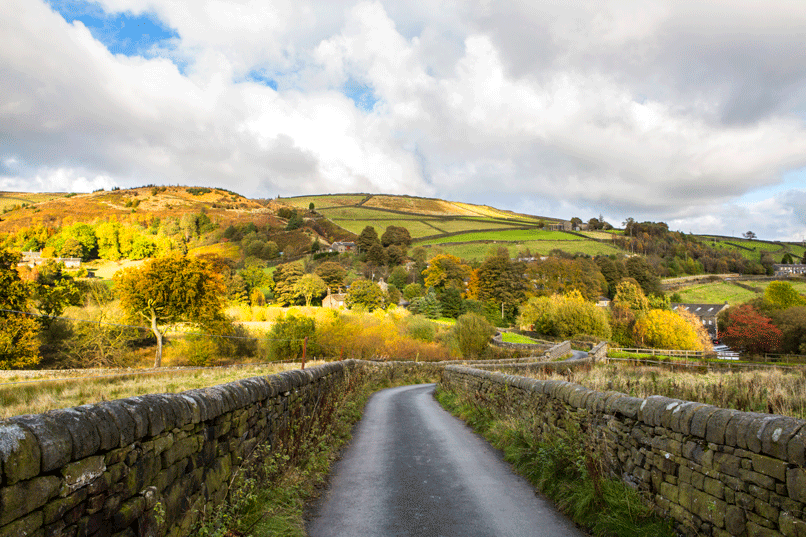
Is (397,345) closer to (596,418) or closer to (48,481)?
(596,418)

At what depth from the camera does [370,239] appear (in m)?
119

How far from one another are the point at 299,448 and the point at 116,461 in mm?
4769

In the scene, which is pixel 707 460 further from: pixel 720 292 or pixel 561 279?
pixel 720 292

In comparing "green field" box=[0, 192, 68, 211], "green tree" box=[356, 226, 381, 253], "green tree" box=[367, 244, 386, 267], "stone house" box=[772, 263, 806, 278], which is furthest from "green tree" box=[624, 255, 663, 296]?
"green field" box=[0, 192, 68, 211]

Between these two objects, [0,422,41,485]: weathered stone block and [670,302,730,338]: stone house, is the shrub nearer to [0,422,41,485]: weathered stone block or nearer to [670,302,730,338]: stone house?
[0,422,41,485]: weathered stone block

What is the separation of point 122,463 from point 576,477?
18.6 ft

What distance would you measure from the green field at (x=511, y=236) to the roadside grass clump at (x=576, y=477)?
11720cm

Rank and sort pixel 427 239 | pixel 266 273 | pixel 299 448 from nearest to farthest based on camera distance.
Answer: pixel 299 448 → pixel 266 273 → pixel 427 239

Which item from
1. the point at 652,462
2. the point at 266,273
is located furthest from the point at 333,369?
the point at 266,273

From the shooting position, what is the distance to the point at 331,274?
304 feet

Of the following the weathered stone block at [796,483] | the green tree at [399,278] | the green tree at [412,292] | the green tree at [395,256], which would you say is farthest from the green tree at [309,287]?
the weathered stone block at [796,483]

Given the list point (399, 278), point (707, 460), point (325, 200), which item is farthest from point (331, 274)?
point (325, 200)

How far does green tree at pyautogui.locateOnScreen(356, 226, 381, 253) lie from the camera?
119m

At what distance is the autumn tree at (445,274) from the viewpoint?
9238 cm
